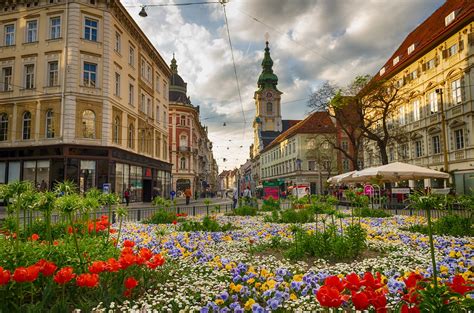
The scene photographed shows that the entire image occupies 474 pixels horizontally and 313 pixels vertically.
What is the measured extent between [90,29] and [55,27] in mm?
2788

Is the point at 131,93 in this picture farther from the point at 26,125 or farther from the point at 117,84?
the point at 26,125

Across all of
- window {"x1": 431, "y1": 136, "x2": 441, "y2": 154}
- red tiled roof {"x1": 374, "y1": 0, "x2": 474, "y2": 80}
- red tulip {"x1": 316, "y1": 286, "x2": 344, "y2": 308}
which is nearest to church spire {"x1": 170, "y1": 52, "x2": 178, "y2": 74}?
red tiled roof {"x1": 374, "y1": 0, "x2": 474, "y2": 80}

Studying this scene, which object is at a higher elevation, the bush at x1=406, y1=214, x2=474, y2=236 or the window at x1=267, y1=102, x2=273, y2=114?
the window at x1=267, y1=102, x2=273, y2=114

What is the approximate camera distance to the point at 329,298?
1.94m

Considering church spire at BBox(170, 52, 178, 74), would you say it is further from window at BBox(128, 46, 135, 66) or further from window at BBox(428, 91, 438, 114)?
window at BBox(428, 91, 438, 114)

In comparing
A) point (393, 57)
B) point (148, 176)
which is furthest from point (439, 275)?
point (393, 57)

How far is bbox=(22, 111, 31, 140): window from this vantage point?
1061 inches

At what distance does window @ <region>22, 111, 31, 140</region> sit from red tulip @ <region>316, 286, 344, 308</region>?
1200 inches

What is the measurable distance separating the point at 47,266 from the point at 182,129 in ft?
195

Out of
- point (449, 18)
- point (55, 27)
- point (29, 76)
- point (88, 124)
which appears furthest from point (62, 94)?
point (449, 18)

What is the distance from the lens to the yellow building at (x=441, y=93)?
27.8m

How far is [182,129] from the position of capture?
61750 mm

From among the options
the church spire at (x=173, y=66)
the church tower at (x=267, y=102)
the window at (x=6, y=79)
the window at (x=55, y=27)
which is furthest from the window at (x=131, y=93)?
the church tower at (x=267, y=102)

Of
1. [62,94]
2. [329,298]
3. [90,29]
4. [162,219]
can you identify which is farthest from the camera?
[90,29]
